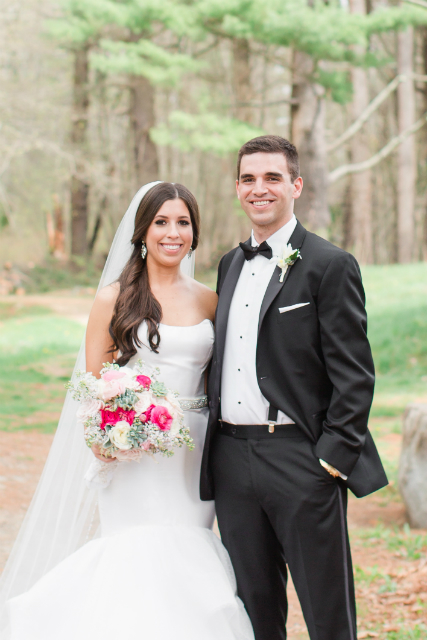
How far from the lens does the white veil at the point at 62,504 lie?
12.0 ft

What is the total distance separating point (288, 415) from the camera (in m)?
2.86

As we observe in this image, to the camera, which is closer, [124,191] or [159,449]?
[159,449]

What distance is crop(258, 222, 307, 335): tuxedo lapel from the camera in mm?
2930

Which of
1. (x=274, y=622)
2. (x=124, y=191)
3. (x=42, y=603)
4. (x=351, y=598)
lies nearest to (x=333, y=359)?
(x=351, y=598)

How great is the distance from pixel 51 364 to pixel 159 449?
9799mm

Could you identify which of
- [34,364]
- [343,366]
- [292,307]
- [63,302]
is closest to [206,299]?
[292,307]

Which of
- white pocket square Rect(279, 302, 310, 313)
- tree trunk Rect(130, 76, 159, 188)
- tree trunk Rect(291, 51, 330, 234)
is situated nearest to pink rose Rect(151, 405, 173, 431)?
white pocket square Rect(279, 302, 310, 313)

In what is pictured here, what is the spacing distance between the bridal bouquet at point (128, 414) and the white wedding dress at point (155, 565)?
0.31 metres

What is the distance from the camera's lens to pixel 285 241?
10.2ft

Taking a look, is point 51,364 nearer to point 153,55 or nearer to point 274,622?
point 153,55

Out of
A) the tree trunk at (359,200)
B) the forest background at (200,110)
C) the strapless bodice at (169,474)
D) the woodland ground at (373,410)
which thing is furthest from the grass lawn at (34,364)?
the tree trunk at (359,200)

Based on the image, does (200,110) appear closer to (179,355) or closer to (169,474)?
(179,355)

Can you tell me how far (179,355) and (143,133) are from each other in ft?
60.1

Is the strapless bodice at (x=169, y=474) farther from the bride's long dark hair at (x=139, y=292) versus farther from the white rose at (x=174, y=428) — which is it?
the white rose at (x=174, y=428)
